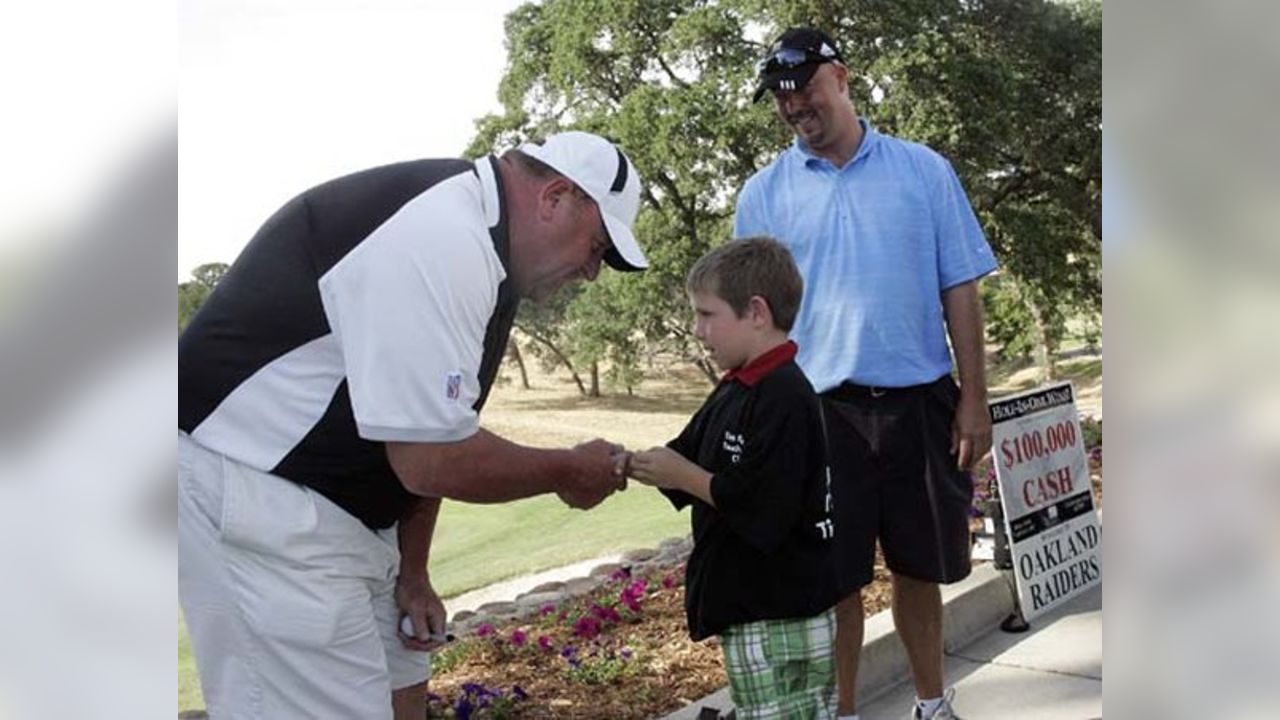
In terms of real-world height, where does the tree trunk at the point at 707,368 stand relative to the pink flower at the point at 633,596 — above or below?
above

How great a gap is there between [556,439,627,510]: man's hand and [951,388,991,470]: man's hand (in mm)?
1285

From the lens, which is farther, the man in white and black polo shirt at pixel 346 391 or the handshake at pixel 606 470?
the handshake at pixel 606 470

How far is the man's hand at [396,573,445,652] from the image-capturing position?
246 centimetres

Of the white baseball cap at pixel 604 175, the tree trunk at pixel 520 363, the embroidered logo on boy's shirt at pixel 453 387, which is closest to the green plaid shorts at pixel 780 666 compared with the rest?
the white baseball cap at pixel 604 175

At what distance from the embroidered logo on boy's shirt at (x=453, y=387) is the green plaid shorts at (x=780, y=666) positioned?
3.60ft

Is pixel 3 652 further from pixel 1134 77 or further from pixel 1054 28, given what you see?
pixel 1054 28

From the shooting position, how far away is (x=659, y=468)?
2.51 meters

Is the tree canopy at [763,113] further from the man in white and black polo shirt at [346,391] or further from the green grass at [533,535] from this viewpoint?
the man in white and black polo shirt at [346,391]

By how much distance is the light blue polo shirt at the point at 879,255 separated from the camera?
3236mm

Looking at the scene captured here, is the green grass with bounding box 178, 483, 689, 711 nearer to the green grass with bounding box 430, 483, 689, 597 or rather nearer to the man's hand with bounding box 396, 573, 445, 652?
the green grass with bounding box 430, 483, 689, 597

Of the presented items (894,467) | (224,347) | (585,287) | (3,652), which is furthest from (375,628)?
(585,287)

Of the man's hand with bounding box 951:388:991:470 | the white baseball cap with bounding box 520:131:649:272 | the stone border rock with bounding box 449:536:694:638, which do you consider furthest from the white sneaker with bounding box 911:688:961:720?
the stone border rock with bounding box 449:536:694:638

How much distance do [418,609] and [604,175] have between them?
1060 millimetres

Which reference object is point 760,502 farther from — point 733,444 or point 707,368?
point 707,368
